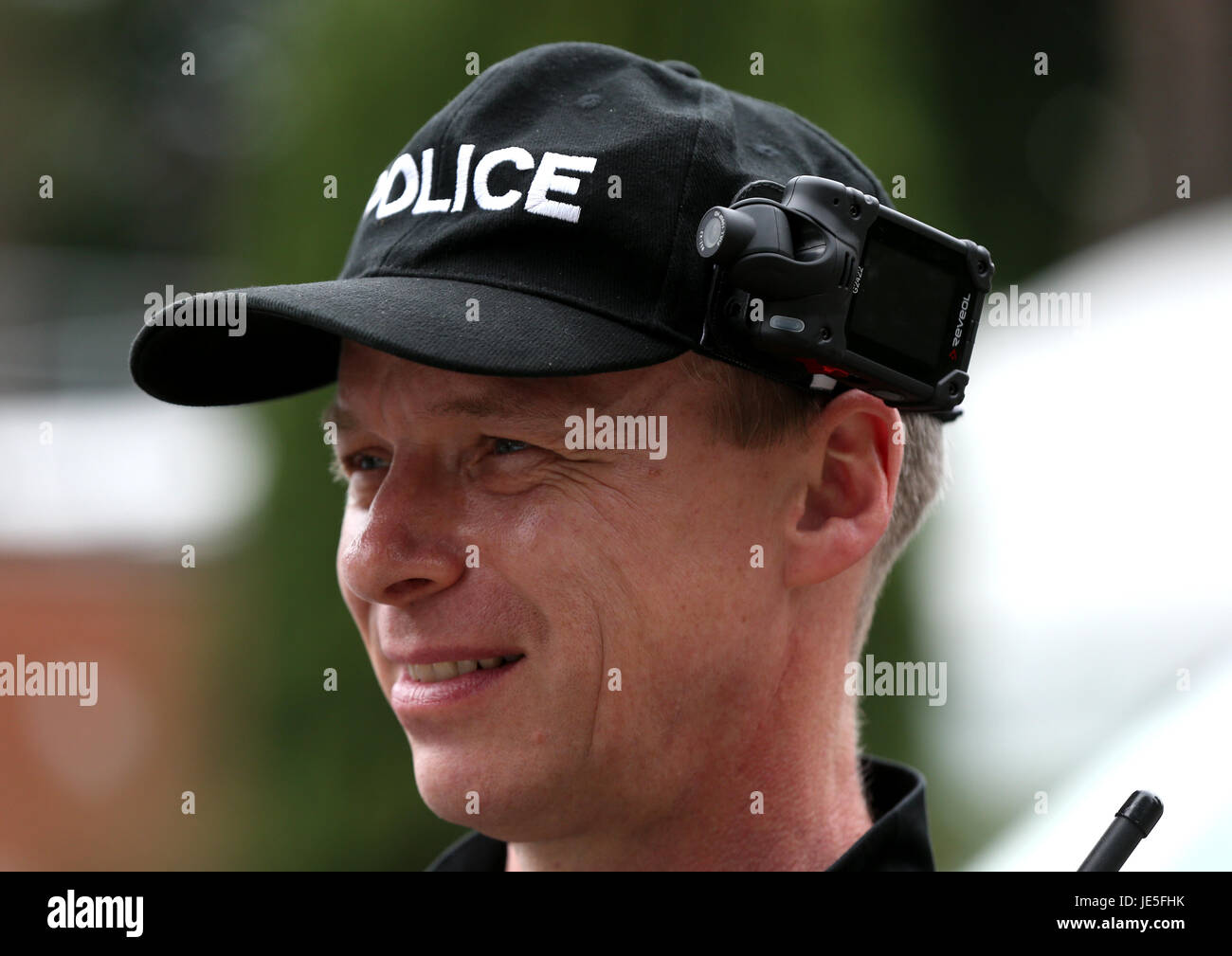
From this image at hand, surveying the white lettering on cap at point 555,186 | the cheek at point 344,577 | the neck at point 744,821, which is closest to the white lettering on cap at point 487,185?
the white lettering on cap at point 555,186

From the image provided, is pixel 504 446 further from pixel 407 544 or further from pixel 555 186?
pixel 555 186

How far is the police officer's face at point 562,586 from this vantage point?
5.19 feet

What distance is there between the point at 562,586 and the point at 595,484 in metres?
0.12

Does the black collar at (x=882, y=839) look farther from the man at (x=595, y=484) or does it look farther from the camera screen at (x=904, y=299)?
the camera screen at (x=904, y=299)

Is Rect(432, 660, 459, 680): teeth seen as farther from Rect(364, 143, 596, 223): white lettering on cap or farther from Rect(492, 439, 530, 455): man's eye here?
Rect(364, 143, 596, 223): white lettering on cap

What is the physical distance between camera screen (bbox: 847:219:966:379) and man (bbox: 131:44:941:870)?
95 mm

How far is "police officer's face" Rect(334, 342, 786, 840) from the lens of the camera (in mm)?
1582

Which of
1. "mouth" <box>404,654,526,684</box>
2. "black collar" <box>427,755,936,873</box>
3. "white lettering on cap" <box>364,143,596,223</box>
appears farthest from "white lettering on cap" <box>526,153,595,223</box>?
"black collar" <box>427,755,936,873</box>

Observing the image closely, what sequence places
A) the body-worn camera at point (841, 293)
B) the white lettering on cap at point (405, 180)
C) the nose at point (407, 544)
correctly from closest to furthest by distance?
the body-worn camera at point (841, 293) → the nose at point (407, 544) → the white lettering on cap at point (405, 180)

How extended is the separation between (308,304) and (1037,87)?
176 inches

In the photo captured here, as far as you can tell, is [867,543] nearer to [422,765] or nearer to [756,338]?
[756,338]

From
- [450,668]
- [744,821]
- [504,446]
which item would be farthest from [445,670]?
[744,821]

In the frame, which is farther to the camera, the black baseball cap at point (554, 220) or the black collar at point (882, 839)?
the black collar at point (882, 839)
